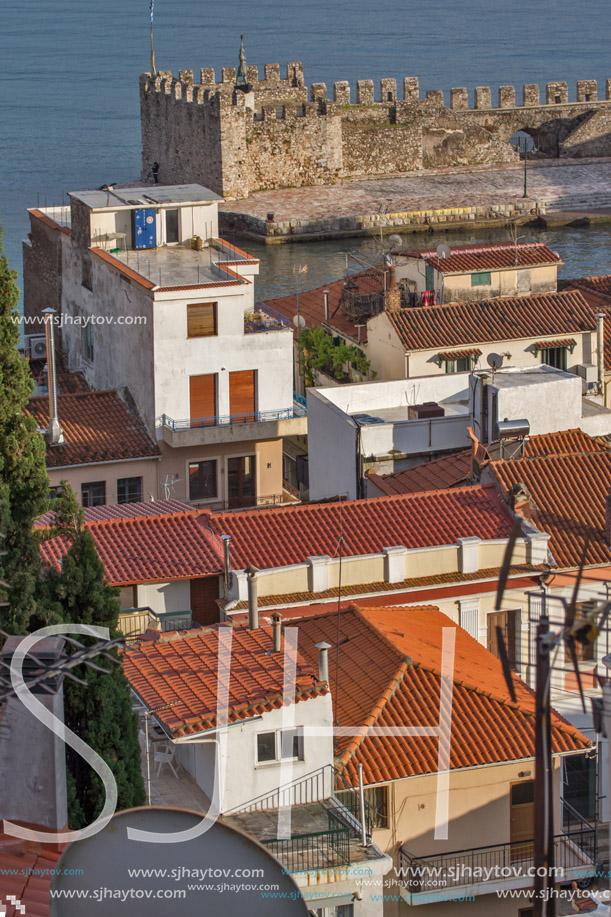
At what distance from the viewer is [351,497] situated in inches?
857

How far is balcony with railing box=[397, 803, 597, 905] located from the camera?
12.6 metres

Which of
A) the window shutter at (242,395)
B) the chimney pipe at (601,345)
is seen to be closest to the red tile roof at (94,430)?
the window shutter at (242,395)

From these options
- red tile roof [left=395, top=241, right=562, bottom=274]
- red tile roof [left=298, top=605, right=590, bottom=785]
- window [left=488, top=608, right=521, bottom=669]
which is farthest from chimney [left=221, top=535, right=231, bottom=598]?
red tile roof [left=395, top=241, right=562, bottom=274]

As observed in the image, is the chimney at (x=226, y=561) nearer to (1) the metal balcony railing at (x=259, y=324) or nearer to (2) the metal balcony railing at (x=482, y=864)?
(2) the metal balcony railing at (x=482, y=864)

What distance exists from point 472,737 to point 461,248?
67.2ft

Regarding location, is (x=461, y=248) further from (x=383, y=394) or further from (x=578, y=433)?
(x=578, y=433)

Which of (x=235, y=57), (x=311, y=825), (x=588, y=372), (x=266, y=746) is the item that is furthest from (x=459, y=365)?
(x=235, y=57)

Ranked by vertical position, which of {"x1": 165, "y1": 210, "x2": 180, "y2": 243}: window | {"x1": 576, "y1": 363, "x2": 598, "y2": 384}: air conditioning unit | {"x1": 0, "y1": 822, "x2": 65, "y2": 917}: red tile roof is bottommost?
{"x1": 576, "y1": 363, "x2": 598, "y2": 384}: air conditioning unit

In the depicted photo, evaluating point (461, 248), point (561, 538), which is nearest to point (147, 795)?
point (561, 538)

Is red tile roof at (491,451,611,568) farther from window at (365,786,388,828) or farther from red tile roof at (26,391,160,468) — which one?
red tile roof at (26,391,160,468)

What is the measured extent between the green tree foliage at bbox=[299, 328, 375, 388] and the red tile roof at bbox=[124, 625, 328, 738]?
613 inches

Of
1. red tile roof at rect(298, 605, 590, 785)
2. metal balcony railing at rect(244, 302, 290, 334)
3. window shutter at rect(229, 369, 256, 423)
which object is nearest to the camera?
red tile roof at rect(298, 605, 590, 785)

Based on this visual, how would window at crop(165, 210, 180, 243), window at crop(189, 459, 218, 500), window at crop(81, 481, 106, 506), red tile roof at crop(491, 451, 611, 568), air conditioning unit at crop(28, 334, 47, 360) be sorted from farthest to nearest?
air conditioning unit at crop(28, 334, 47, 360) < window at crop(165, 210, 180, 243) < window at crop(189, 459, 218, 500) < window at crop(81, 481, 106, 506) < red tile roof at crop(491, 451, 611, 568)

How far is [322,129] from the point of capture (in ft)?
202
